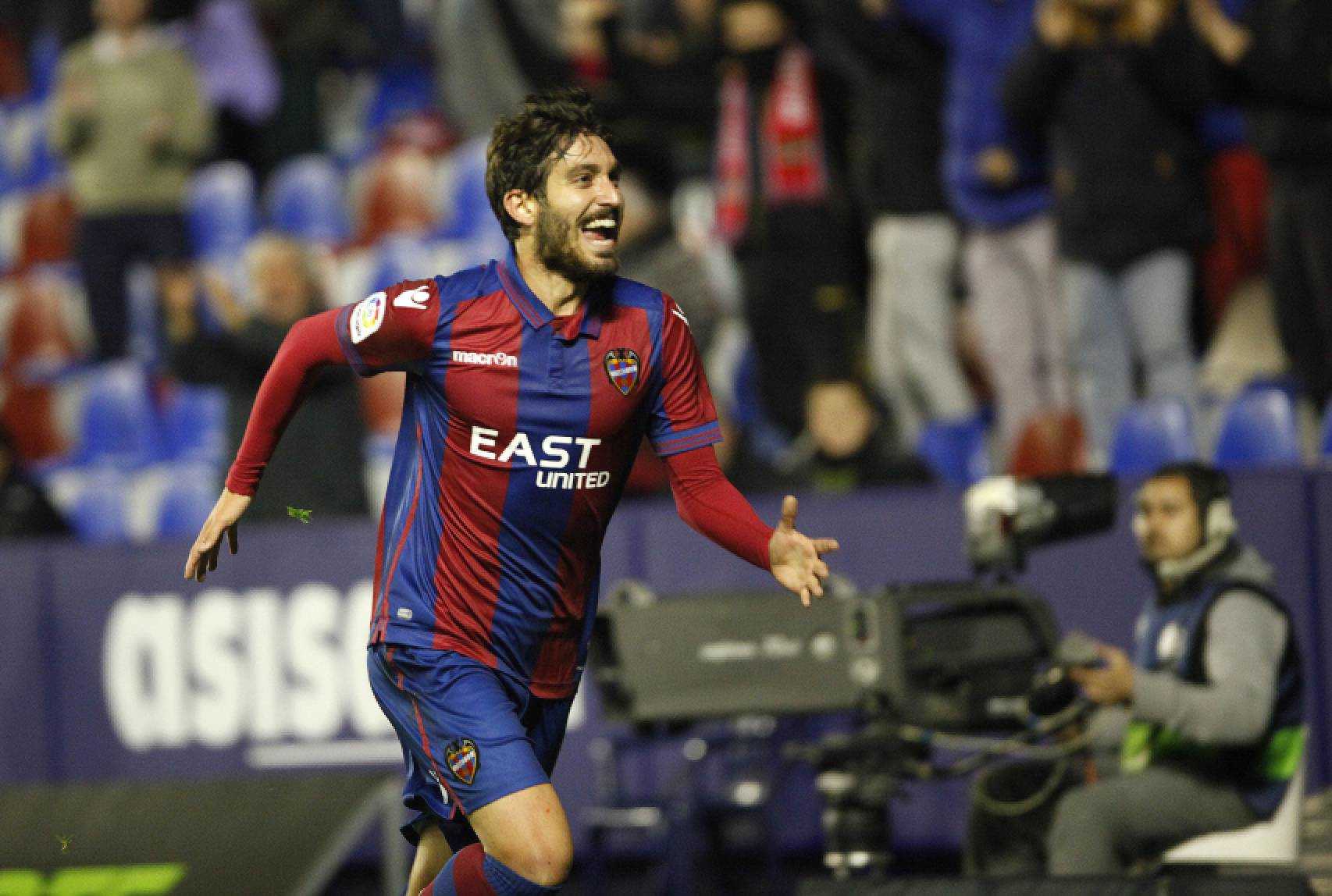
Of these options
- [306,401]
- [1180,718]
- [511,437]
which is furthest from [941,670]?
[306,401]

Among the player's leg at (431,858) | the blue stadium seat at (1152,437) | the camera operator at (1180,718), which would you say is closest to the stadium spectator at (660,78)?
Answer: the blue stadium seat at (1152,437)

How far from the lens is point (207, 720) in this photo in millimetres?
8477

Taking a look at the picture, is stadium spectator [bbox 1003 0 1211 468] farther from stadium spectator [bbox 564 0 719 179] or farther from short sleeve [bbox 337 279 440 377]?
short sleeve [bbox 337 279 440 377]

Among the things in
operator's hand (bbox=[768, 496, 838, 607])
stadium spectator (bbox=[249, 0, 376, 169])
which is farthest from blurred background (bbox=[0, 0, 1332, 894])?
operator's hand (bbox=[768, 496, 838, 607])

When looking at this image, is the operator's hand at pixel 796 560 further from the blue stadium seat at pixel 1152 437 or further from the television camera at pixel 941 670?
the blue stadium seat at pixel 1152 437

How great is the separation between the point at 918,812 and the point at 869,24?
3725 mm

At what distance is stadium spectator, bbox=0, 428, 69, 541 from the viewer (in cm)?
935

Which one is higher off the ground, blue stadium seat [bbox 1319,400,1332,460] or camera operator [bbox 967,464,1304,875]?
blue stadium seat [bbox 1319,400,1332,460]

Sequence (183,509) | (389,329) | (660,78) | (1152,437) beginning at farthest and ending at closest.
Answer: (183,509) < (660,78) < (1152,437) < (389,329)

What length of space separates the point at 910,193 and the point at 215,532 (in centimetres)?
543

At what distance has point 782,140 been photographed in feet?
30.8

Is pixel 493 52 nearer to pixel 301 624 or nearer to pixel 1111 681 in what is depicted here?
pixel 301 624

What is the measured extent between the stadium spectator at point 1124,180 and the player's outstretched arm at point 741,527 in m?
4.23

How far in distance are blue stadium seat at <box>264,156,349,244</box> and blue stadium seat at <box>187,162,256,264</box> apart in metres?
0.18
